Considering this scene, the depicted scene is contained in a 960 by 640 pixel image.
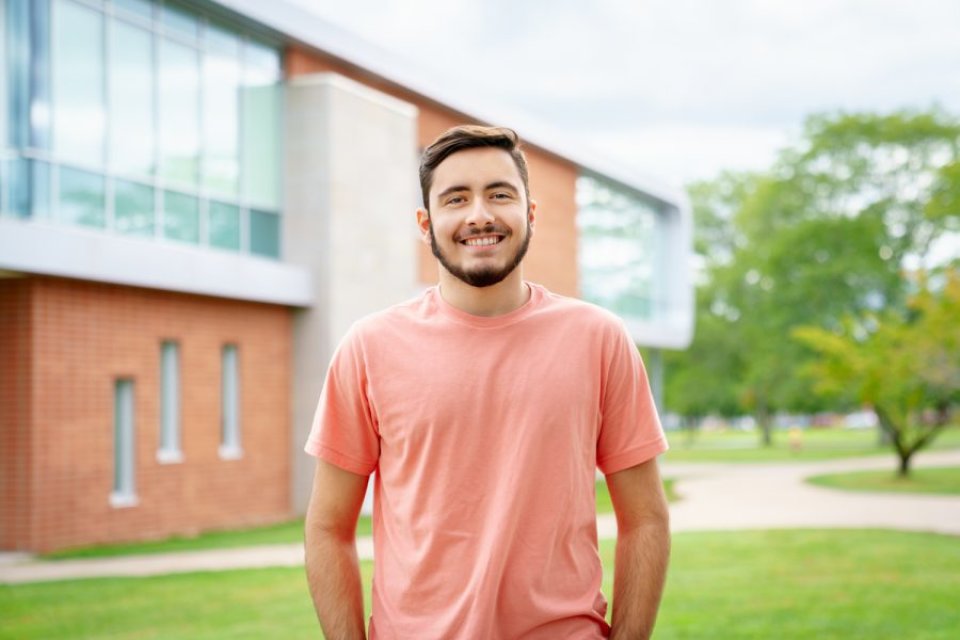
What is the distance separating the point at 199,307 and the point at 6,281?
3497 millimetres

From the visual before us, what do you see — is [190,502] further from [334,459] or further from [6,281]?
[334,459]

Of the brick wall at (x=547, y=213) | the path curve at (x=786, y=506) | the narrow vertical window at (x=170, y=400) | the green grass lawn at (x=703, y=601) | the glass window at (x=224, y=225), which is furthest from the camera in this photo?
the brick wall at (x=547, y=213)

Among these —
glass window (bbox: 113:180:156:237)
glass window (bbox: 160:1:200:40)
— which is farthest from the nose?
glass window (bbox: 160:1:200:40)

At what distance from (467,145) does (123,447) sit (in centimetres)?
1458

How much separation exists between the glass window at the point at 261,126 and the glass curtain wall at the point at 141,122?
2cm

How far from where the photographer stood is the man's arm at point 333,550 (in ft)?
9.34

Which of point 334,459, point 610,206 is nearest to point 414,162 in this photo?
point 610,206

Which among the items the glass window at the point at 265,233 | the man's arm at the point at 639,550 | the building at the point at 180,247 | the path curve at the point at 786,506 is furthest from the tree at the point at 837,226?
the man's arm at the point at 639,550

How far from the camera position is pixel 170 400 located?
17.6 meters

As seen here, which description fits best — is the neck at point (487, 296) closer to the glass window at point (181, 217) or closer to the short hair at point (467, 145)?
the short hair at point (467, 145)

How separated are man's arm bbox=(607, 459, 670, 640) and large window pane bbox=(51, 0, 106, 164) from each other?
13.7 meters

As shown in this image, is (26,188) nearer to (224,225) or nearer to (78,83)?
(78,83)

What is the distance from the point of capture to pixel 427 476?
2703mm

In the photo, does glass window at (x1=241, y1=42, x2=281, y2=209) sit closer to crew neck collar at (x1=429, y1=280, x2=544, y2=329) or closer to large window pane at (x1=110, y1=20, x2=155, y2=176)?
large window pane at (x1=110, y1=20, x2=155, y2=176)
